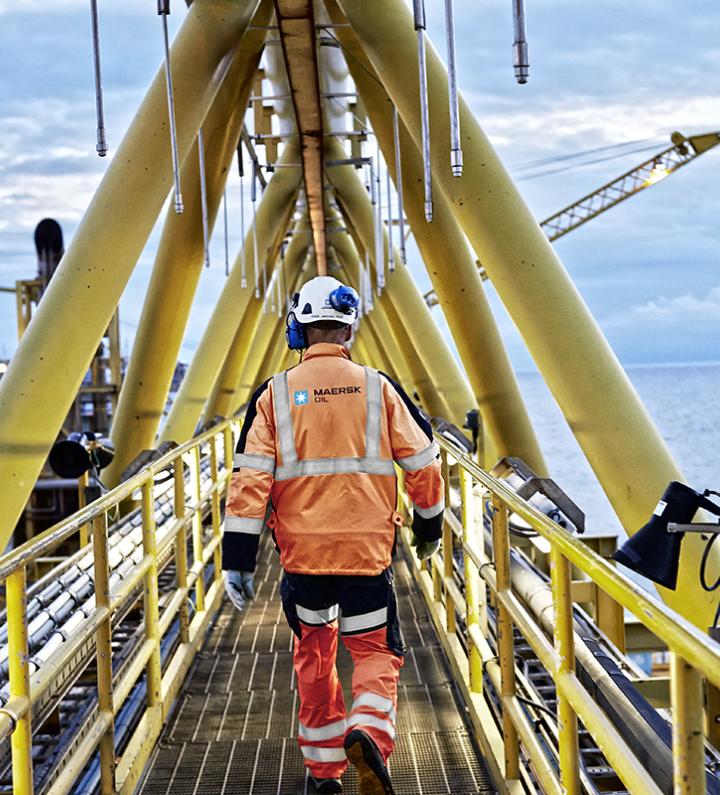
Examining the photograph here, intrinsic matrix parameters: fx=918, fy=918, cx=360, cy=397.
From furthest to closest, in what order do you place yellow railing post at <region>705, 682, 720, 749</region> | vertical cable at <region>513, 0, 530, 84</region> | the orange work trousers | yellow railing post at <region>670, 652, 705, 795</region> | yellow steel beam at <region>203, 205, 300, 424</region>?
1. yellow steel beam at <region>203, 205, 300, 424</region>
2. yellow railing post at <region>705, 682, 720, 749</region>
3. vertical cable at <region>513, 0, 530, 84</region>
4. the orange work trousers
5. yellow railing post at <region>670, 652, 705, 795</region>

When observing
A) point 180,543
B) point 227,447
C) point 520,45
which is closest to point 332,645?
point 180,543

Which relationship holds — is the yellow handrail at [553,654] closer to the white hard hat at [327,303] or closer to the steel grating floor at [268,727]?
the steel grating floor at [268,727]

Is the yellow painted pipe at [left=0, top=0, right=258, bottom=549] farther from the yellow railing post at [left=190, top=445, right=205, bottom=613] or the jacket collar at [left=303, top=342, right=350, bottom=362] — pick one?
the jacket collar at [left=303, top=342, right=350, bottom=362]

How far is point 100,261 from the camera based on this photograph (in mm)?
6285

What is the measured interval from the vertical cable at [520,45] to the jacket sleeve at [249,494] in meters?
1.86

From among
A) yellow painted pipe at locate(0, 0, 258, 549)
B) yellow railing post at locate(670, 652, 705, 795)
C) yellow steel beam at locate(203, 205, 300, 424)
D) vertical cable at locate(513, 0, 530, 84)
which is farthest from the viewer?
yellow steel beam at locate(203, 205, 300, 424)

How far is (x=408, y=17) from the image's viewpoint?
6.66 meters

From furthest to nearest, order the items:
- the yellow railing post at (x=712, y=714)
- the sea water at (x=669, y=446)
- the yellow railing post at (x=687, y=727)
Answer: the sea water at (x=669, y=446) < the yellow railing post at (x=712, y=714) < the yellow railing post at (x=687, y=727)

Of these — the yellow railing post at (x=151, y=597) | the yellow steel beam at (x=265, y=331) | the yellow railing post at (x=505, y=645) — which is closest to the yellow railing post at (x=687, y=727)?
the yellow railing post at (x=505, y=645)

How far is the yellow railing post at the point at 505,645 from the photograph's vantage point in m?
3.31

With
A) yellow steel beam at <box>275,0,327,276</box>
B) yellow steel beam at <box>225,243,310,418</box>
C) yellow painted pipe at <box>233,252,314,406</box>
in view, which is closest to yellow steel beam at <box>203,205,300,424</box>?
yellow steel beam at <box>275,0,327,276</box>

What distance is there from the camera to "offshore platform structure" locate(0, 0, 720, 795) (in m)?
2.71

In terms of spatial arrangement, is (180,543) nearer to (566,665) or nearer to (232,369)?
(566,665)

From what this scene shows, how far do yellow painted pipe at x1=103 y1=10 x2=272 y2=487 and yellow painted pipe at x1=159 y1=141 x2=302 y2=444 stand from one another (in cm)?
188
